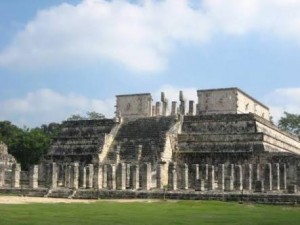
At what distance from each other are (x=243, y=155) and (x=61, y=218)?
20689 millimetres

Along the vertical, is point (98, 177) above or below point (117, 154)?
below

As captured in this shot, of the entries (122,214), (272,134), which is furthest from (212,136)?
(122,214)

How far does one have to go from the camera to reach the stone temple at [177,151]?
94.9 feet

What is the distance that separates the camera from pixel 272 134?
37656mm

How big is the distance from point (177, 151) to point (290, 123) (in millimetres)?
31700

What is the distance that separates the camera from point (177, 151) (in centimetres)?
3494

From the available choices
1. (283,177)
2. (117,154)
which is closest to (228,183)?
(283,177)

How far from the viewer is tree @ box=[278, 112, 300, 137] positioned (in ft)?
205

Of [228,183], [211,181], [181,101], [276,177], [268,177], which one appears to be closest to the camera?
[228,183]

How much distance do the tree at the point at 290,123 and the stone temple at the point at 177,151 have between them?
1922 centimetres

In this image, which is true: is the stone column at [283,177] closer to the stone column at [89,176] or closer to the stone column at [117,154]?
the stone column at [117,154]

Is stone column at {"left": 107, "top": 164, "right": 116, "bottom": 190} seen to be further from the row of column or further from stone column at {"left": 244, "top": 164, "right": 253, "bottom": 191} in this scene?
stone column at {"left": 244, "top": 164, "right": 253, "bottom": 191}

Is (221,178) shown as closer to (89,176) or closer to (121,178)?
(121,178)

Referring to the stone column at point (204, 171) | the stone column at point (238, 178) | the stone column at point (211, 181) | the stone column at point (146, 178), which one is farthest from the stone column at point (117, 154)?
the stone column at point (238, 178)
